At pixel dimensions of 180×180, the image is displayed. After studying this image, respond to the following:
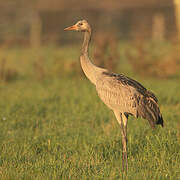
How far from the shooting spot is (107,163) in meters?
5.48

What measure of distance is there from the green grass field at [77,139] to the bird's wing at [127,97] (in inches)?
21.6

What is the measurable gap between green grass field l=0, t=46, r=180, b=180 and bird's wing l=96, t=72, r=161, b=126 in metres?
0.55

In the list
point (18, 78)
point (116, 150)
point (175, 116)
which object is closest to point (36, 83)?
point (18, 78)

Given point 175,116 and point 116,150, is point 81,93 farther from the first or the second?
point 116,150

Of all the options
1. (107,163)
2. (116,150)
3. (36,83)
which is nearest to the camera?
(107,163)

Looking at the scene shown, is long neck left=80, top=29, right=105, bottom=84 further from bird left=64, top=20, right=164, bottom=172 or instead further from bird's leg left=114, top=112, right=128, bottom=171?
bird's leg left=114, top=112, right=128, bottom=171

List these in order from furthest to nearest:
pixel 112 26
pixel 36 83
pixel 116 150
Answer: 1. pixel 112 26
2. pixel 36 83
3. pixel 116 150

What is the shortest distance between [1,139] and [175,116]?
347cm

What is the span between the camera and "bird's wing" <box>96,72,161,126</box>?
539cm

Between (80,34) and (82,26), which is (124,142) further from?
(80,34)

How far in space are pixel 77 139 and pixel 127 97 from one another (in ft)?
4.71

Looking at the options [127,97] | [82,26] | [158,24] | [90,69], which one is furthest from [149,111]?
[158,24]

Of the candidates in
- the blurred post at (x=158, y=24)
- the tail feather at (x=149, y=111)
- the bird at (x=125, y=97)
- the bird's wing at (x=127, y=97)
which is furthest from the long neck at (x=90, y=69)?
the blurred post at (x=158, y=24)

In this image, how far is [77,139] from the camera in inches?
254
